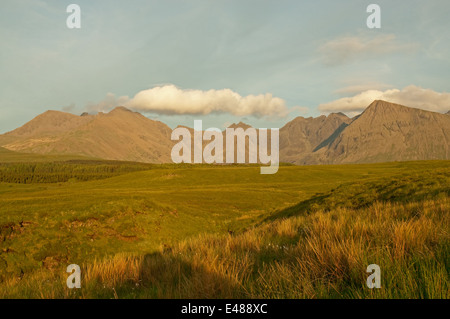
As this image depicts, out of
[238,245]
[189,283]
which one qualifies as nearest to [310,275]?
[189,283]

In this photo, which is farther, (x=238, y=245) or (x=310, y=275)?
(x=238, y=245)

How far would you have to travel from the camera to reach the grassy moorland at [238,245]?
13.4ft

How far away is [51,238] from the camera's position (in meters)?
19.7

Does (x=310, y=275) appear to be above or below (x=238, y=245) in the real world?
above

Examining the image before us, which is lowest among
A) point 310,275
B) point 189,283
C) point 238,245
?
point 238,245

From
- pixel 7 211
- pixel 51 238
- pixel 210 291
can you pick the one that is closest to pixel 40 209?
pixel 7 211

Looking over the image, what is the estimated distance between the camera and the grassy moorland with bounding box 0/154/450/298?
407 cm

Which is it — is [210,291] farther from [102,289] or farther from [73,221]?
[73,221]

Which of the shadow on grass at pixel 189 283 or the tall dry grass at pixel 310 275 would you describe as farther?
the shadow on grass at pixel 189 283

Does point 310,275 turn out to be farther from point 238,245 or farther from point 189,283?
point 238,245

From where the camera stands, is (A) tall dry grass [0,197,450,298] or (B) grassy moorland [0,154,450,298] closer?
(A) tall dry grass [0,197,450,298]

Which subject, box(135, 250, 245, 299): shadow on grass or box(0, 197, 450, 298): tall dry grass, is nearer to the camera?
box(0, 197, 450, 298): tall dry grass

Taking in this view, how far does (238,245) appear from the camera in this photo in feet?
24.0
